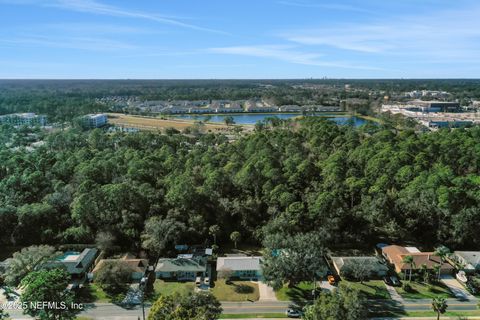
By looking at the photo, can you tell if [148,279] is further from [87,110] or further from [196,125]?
[87,110]

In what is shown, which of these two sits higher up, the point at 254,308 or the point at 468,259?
the point at 468,259

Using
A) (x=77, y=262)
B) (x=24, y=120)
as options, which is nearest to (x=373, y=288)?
(x=77, y=262)

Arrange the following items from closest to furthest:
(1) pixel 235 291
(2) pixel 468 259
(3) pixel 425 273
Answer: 1. (1) pixel 235 291
2. (3) pixel 425 273
3. (2) pixel 468 259

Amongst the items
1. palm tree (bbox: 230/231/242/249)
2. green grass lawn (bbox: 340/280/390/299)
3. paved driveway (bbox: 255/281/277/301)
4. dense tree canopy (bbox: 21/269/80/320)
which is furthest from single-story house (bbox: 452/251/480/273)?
dense tree canopy (bbox: 21/269/80/320)

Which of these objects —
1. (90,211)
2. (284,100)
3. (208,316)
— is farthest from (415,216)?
(284,100)

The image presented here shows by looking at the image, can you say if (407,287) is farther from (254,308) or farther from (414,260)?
(254,308)

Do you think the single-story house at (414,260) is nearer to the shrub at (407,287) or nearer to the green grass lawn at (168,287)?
the shrub at (407,287)
